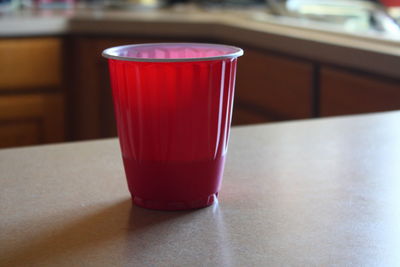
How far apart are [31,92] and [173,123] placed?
1706 millimetres

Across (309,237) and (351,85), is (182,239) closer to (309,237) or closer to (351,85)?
(309,237)

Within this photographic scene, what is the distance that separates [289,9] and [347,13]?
185 millimetres

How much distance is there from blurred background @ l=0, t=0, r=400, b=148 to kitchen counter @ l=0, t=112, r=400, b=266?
0.88 metres

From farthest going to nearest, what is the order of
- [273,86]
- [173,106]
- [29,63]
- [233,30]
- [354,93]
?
[29,63] < [233,30] < [273,86] < [354,93] < [173,106]

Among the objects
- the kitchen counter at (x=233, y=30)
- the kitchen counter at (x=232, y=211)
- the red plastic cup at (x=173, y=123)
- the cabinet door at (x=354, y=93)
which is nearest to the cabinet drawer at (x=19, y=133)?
the kitchen counter at (x=233, y=30)

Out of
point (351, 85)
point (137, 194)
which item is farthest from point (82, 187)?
point (351, 85)

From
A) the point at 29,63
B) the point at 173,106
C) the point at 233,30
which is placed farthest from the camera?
the point at 29,63

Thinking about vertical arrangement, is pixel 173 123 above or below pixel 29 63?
above

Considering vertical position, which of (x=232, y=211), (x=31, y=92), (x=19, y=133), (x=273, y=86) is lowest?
(x=19, y=133)

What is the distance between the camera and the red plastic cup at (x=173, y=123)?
0.45 metres

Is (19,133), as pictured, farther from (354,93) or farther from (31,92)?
(354,93)

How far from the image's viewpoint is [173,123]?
1.49 ft

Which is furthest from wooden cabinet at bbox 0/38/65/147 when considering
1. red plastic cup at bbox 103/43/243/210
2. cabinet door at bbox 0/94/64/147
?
red plastic cup at bbox 103/43/243/210

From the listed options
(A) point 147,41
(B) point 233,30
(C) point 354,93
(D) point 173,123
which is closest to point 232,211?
(D) point 173,123
